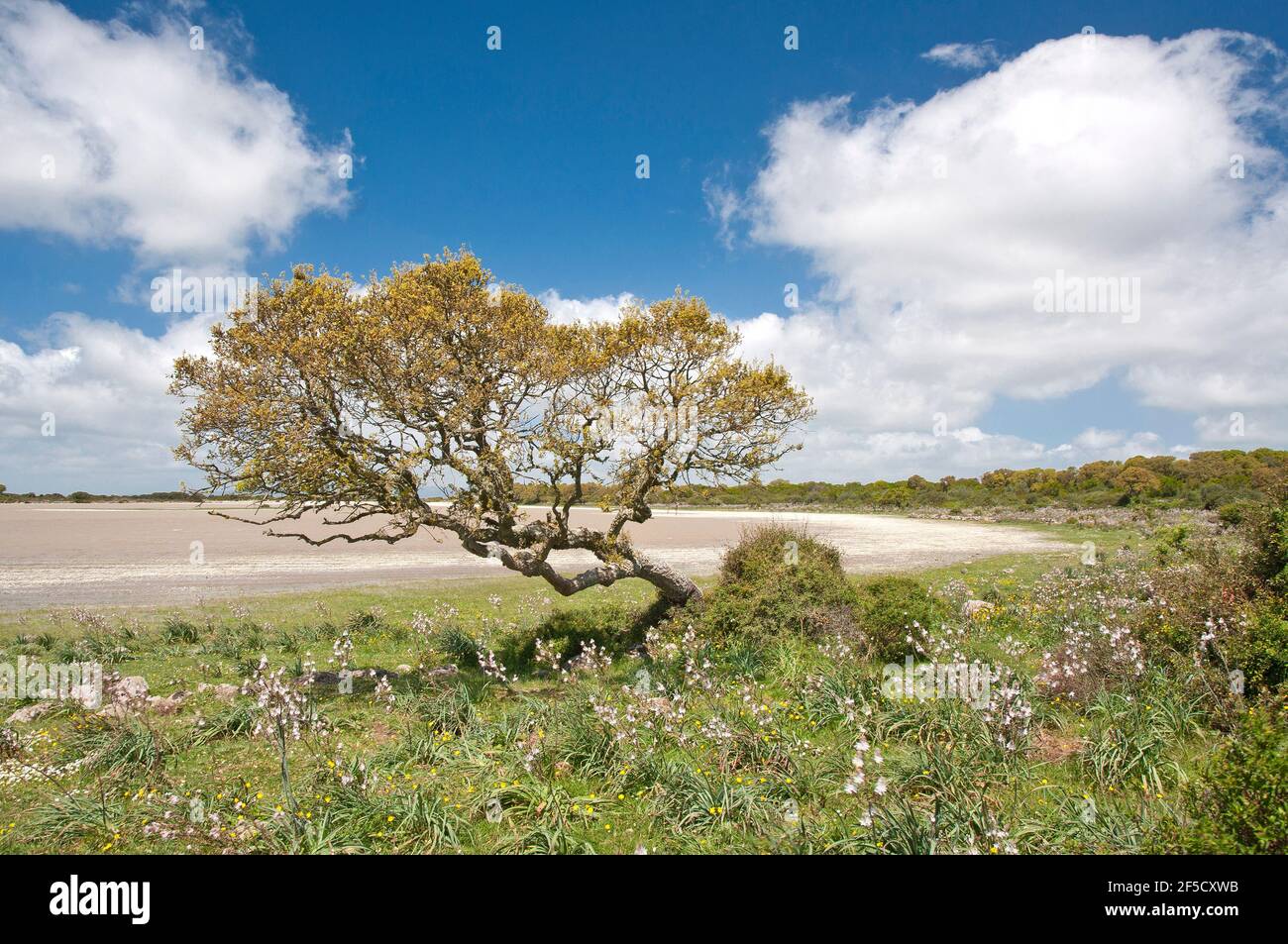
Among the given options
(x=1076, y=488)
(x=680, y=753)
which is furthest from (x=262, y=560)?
(x=1076, y=488)

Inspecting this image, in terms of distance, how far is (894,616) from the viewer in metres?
13.6

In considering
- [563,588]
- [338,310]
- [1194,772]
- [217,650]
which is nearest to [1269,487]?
[1194,772]

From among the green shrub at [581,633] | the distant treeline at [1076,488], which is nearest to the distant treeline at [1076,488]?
the distant treeline at [1076,488]

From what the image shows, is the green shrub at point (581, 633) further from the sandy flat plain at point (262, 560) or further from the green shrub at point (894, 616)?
the green shrub at point (894, 616)

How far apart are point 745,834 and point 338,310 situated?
12270 millimetres

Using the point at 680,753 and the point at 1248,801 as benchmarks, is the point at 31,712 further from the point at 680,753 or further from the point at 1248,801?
the point at 1248,801

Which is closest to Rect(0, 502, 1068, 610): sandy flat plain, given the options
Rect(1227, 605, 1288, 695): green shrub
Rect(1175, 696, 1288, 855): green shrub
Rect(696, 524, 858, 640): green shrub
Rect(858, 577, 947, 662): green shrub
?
Rect(696, 524, 858, 640): green shrub

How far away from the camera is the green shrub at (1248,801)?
15.8ft

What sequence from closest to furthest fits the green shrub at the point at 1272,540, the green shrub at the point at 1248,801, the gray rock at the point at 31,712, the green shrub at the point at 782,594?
the green shrub at the point at 1248,801 → the green shrub at the point at 1272,540 → the gray rock at the point at 31,712 → the green shrub at the point at 782,594

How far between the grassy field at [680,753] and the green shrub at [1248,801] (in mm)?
517

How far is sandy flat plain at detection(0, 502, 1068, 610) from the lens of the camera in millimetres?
31713

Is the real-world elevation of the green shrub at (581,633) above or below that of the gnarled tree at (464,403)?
below

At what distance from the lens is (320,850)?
6664 millimetres
